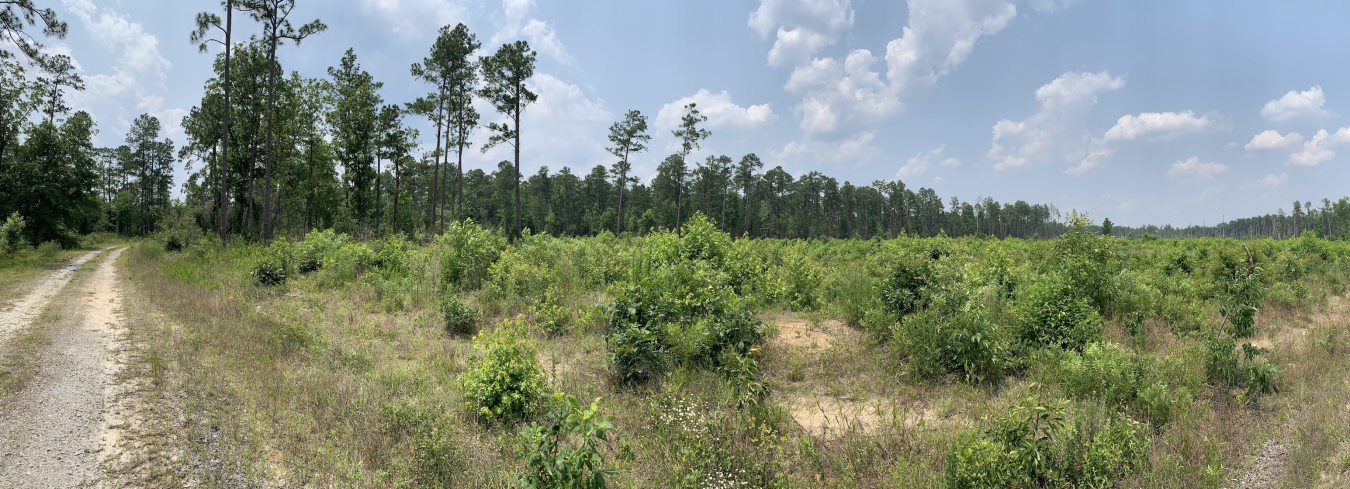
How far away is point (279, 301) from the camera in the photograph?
12.0 meters

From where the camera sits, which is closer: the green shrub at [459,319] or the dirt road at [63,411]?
the dirt road at [63,411]

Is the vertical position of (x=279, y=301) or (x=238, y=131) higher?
(x=238, y=131)

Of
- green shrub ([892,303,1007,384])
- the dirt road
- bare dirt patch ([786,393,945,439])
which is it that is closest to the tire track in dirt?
the dirt road

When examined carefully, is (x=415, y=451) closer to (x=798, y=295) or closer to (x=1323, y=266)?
(x=798, y=295)

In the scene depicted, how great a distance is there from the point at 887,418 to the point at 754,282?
4995mm

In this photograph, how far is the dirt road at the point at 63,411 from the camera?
3.94m

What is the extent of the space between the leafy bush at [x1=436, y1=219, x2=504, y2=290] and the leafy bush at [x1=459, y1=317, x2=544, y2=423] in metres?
7.30

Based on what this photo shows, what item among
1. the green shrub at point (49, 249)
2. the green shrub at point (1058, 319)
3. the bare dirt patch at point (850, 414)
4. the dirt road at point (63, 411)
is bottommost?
the bare dirt patch at point (850, 414)

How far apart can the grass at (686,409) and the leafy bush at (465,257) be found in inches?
141

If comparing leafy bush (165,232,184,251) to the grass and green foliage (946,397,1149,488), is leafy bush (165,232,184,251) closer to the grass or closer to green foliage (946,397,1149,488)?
the grass

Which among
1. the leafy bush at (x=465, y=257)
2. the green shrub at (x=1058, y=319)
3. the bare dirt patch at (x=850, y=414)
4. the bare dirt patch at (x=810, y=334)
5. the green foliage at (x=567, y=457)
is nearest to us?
the green foliage at (x=567, y=457)

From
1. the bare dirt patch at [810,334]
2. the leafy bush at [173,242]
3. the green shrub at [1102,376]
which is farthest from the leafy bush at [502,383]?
the leafy bush at [173,242]

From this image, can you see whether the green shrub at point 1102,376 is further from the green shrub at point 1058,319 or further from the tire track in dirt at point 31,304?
the tire track in dirt at point 31,304

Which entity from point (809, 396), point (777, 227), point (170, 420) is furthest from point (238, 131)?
point (777, 227)
